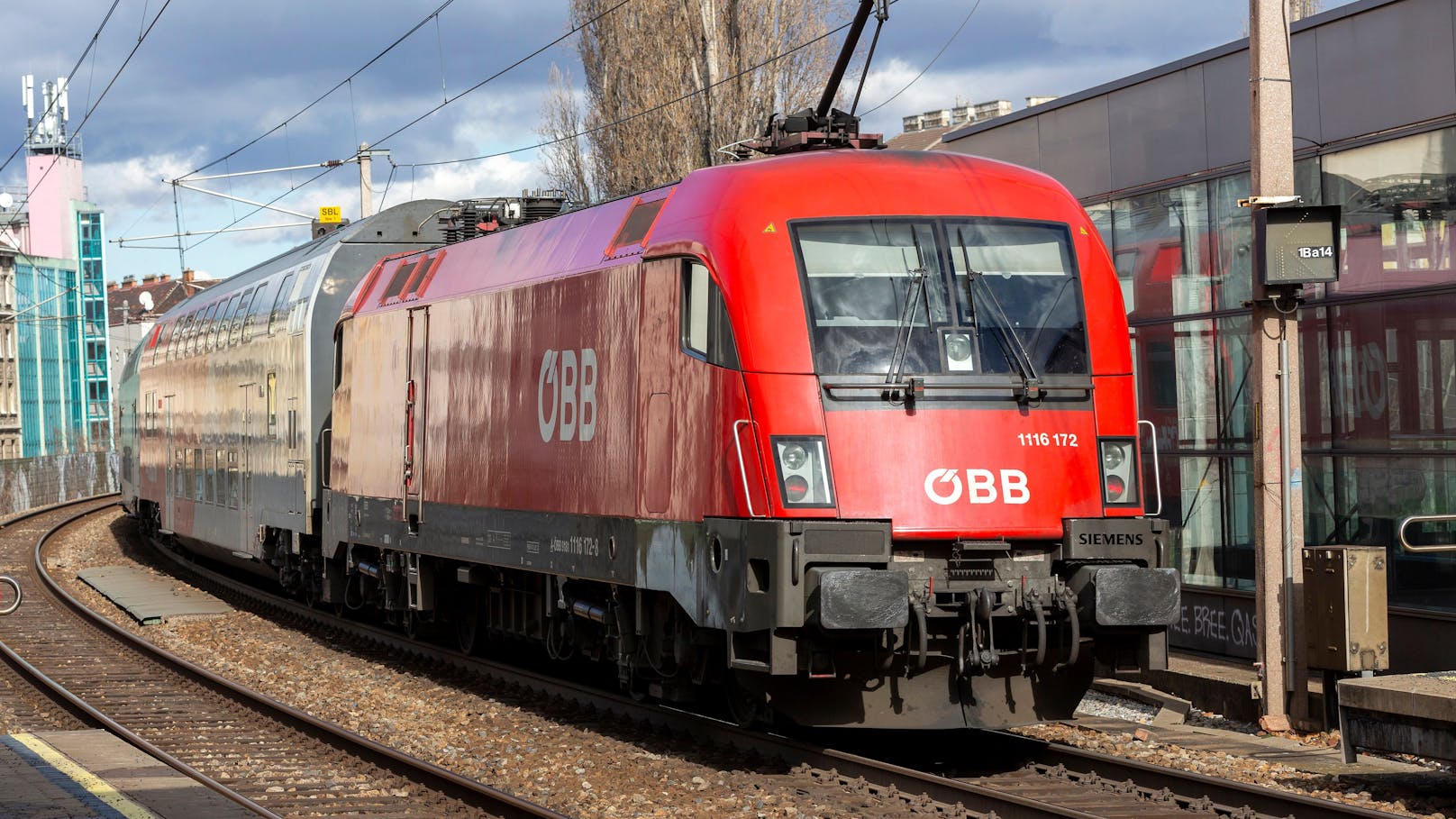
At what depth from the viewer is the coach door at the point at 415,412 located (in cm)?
1453

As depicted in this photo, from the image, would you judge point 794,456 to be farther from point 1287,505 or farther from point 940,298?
point 1287,505

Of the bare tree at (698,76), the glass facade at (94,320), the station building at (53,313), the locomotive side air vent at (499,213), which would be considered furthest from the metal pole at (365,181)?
the glass facade at (94,320)

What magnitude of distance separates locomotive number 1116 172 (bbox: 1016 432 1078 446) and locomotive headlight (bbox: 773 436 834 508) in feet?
3.73

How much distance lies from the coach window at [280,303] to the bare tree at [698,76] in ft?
40.8

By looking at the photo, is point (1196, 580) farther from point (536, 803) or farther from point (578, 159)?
point (578, 159)

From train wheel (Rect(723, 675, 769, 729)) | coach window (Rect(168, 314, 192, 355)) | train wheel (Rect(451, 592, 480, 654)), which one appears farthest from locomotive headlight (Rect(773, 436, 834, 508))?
coach window (Rect(168, 314, 192, 355))

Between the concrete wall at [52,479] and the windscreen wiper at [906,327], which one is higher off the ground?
the windscreen wiper at [906,327]

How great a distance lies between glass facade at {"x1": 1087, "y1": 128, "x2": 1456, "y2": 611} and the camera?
1220cm

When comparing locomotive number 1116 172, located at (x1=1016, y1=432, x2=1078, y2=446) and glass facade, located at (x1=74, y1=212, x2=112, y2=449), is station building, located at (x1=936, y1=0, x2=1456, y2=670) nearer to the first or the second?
locomotive number 1116 172, located at (x1=1016, y1=432, x2=1078, y2=446)

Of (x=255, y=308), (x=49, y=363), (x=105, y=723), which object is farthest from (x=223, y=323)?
(x=49, y=363)

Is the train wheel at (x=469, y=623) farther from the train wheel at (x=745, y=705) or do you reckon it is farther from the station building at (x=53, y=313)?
the station building at (x=53, y=313)

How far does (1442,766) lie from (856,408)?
389cm

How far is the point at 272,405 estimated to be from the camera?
19578 millimetres

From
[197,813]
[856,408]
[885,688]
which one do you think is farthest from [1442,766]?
[197,813]
